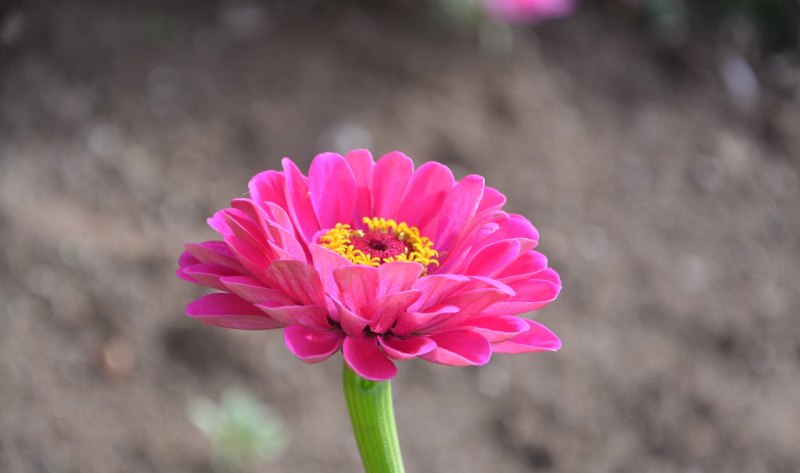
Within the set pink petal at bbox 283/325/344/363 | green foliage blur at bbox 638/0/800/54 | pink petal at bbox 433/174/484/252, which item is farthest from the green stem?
green foliage blur at bbox 638/0/800/54

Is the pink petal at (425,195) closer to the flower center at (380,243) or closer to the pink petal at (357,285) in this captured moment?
the flower center at (380,243)

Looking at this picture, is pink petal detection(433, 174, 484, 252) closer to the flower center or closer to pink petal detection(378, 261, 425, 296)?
the flower center

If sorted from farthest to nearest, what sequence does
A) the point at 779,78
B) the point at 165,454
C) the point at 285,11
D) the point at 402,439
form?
the point at 779,78 → the point at 285,11 → the point at 402,439 → the point at 165,454

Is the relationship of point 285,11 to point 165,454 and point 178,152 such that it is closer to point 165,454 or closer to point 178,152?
point 178,152

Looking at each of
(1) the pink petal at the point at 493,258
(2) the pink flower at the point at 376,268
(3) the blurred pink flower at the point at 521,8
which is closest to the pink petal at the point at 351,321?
(2) the pink flower at the point at 376,268

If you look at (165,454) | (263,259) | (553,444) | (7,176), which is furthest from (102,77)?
(263,259)

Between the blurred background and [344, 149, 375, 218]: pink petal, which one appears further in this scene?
the blurred background
